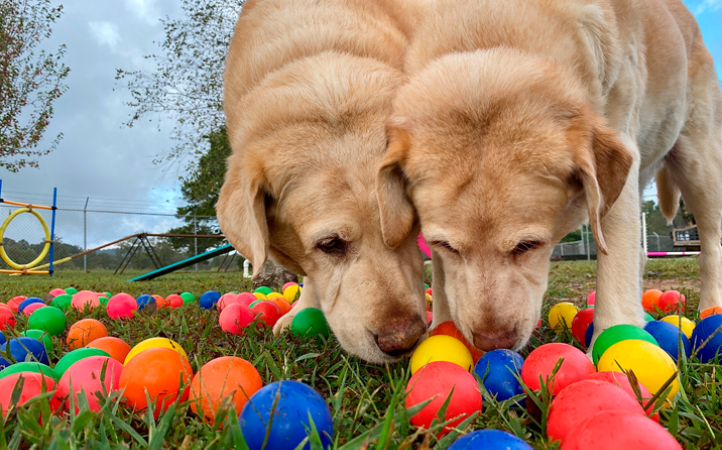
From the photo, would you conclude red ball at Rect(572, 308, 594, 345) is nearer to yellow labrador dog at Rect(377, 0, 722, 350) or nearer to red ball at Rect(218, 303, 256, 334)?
yellow labrador dog at Rect(377, 0, 722, 350)

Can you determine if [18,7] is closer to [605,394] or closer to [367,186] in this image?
[367,186]

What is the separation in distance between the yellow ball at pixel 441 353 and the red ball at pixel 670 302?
2.64 metres

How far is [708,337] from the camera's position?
244 centimetres

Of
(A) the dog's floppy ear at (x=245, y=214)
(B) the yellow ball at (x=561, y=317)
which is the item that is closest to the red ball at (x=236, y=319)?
(A) the dog's floppy ear at (x=245, y=214)

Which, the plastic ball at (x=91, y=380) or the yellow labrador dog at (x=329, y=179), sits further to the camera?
the yellow labrador dog at (x=329, y=179)

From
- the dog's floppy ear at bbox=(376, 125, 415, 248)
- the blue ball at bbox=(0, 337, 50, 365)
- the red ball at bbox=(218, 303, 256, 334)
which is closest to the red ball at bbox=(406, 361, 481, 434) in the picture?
the dog's floppy ear at bbox=(376, 125, 415, 248)

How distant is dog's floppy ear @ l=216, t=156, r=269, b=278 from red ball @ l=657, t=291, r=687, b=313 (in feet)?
11.1

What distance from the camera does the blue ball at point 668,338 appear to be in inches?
98.4

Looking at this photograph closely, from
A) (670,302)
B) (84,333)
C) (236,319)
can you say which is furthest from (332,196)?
(670,302)

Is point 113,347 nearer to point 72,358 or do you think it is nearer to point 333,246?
point 72,358

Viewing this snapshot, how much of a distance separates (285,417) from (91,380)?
105cm

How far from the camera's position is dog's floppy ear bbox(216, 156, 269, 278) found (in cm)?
282

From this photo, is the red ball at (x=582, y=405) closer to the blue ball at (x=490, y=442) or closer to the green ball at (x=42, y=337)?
the blue ball at (x=490, y=442)

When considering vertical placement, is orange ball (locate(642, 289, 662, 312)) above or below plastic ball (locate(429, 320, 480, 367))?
→ above
